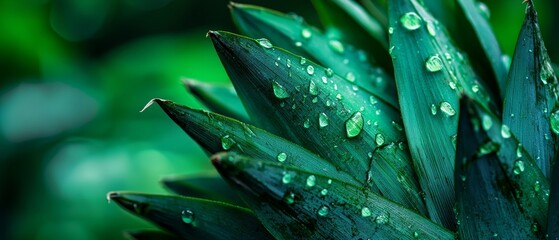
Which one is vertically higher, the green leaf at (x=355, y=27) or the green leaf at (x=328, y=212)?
the green leaf at (x=355, y=27)

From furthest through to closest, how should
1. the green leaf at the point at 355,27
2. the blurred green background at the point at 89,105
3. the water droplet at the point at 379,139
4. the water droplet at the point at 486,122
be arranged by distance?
the blurred green background at the point at 89,105
the green leaf at the point at 355,27
the water droplet at the point at 379,139
the water droplet at the point at 486,122

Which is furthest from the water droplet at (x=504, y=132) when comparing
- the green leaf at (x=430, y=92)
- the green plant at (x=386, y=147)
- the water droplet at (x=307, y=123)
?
the water droplet at (x=307, y=123)

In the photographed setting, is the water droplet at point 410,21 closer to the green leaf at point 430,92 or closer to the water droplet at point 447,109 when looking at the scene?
the green leaf at point 430,92

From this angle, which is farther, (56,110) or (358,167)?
(56,110)

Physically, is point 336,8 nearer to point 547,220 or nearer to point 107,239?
point 547,220

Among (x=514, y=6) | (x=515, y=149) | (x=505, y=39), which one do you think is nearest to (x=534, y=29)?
(x=515, y=149)

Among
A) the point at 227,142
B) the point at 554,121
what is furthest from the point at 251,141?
the point at 554,121
